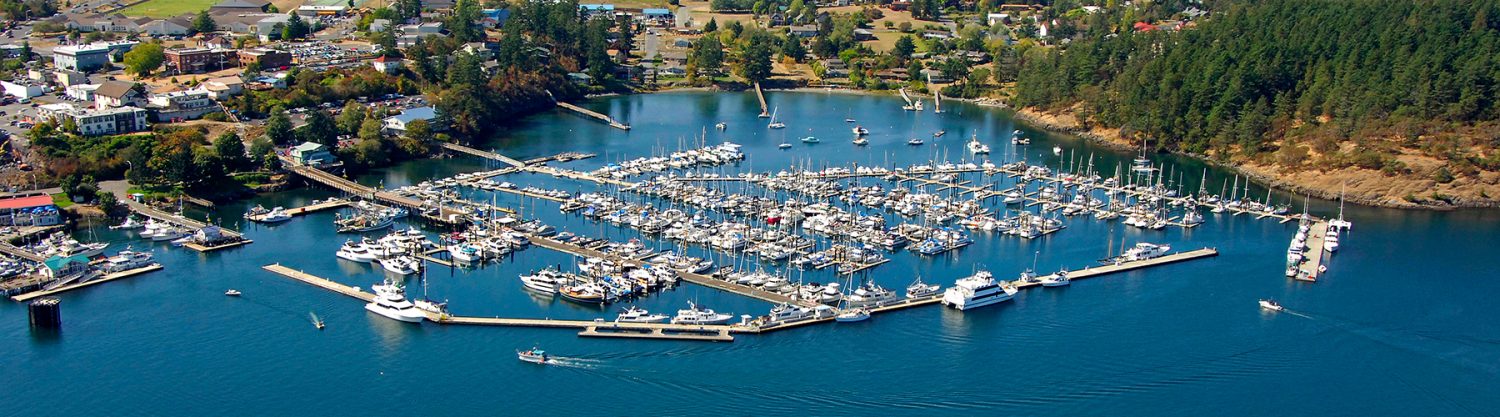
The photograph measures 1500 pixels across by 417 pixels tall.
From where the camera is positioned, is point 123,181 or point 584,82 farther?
point 584,82

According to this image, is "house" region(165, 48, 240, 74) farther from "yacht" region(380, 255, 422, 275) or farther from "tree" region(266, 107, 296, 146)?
"yacht" region(380, 255, 422, 275)

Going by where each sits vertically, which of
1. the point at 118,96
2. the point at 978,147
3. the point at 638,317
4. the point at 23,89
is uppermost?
the point at 118,96

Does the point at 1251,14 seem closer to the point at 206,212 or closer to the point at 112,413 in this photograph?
the point at 206,212

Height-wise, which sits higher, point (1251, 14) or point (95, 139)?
point (1251, 14)

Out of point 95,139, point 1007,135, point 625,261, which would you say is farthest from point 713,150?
point 95,139

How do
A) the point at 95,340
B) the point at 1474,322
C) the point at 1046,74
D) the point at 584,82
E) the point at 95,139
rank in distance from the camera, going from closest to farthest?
the point at 95,340 → the point at 1474,322 → the point at 95,139 → the point at 1046,74 → the point at 584,82

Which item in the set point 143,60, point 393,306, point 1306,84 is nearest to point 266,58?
point 143,60

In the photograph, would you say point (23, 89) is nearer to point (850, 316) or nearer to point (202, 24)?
point (202, 24)

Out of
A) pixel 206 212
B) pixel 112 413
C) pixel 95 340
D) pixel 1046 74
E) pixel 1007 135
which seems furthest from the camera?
pixel 1046 74
